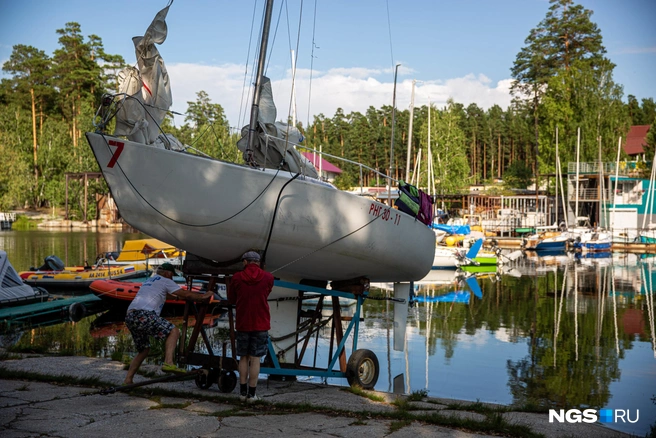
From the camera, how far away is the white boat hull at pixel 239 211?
348 inches

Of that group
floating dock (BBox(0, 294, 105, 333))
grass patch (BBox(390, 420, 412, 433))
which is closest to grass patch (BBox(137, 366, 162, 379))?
grass patch (BBox(390, 420, 412, 433))

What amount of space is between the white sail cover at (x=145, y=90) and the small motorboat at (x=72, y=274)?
53.3 feet

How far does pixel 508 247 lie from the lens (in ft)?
190

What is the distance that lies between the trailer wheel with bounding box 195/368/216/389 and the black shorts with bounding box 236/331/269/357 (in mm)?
1025

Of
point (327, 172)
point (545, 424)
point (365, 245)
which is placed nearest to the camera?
point (545, 424)

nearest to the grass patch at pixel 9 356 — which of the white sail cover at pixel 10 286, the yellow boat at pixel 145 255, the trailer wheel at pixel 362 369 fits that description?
the trailer wheel at pixel 362 369

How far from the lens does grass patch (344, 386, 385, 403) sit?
923 centimetres

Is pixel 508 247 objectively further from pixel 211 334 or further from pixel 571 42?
pixel 211 334

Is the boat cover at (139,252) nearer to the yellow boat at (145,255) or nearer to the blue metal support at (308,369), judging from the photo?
the yellow boat at (145,255)

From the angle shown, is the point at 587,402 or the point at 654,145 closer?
the point at 587,402

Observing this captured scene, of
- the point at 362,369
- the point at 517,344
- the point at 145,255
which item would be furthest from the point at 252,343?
the point at 145,255

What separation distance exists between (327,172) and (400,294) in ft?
283

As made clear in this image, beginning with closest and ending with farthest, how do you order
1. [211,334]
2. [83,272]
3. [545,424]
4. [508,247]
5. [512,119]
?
1. [545,424]
2. [211,334]
3. [83,272]
4. [508,247]
5. [512,119]

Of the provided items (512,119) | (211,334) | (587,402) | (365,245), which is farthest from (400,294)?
(512,119)
